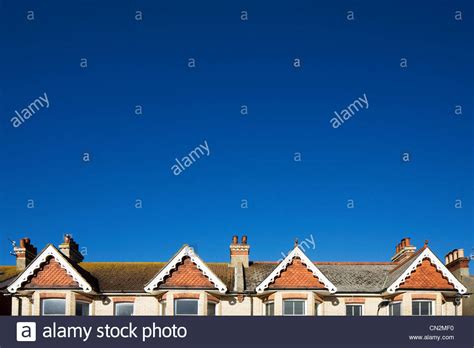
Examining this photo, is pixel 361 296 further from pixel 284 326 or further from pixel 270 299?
pixel 284 326

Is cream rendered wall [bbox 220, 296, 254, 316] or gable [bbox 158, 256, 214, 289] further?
cream rendered wall [bbox 220, 296, 254, 316]

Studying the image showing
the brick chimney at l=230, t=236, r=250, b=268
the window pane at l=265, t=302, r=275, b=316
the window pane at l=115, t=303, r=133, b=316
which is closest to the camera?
the window pane at l=265, t=302, r=275, b=316

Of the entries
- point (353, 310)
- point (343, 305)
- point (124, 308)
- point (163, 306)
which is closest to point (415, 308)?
point (353, 310)

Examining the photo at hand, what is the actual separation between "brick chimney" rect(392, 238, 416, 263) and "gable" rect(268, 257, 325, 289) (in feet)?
25.6

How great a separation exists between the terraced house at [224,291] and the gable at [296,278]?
0.06 meters

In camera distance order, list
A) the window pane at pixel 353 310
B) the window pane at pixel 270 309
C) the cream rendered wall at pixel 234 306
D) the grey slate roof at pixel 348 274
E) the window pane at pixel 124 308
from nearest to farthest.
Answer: the window pane at pixel 270 309 → the cream rendered wall at pixel 234 306 → the window pane at pixel 124 308 → the window pane at pixel 353 310 → the grey slate roof at pixel 348 274

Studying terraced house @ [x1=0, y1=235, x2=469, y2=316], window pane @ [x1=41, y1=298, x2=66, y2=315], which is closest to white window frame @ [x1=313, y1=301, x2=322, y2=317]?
terraced house @ [x1=0, y1=235, x2=469, y2=316]

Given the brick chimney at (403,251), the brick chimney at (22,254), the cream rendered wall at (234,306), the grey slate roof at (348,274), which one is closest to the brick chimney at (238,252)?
the grey slate roof at (348,274)

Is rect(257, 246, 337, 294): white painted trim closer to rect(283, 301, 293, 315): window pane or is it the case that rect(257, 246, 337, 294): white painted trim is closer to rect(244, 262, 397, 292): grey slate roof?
rect(244, 262, 397, 292): grey slate roof

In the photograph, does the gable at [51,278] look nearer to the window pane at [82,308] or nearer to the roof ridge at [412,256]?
the window pane at [82,308]

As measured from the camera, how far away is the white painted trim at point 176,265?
38.1 metres

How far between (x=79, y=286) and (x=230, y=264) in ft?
32.9

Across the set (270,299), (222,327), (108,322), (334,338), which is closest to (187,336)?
(222,327)

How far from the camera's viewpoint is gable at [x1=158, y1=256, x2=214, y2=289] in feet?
126
